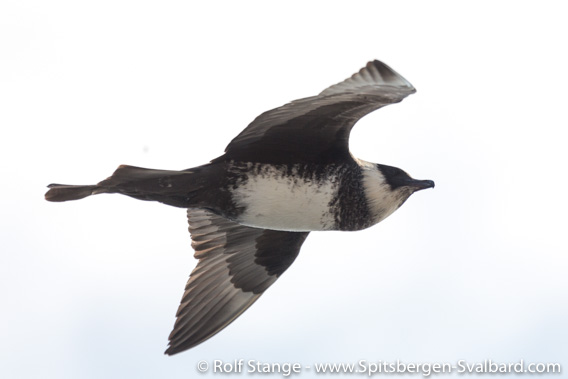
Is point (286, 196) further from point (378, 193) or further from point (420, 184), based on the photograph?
point (420, 184)

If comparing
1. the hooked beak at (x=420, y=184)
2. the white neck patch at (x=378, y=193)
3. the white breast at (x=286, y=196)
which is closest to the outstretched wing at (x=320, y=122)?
the white breast at (x=286, y=196)

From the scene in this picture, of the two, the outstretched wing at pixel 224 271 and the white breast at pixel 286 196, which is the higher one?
the white breast at pixel 286 196

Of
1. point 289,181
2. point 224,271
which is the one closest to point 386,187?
point 289,181

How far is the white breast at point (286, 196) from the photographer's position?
8219 mm

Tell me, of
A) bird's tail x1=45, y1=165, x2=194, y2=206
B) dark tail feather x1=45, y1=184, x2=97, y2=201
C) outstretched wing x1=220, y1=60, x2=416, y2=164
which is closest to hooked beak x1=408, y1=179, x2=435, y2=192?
outstretched wing x1=220, y1=60, x2=416, y2=164

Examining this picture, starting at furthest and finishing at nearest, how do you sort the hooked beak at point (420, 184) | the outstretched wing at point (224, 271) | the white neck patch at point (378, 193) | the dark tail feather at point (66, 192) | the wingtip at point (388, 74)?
1. the outstretched wing at point (224, 271)
2. the hooked beak at point (420, 184)
3. the white neck patch at point (378, 193)
4. the dark tail feather at point (66, 192)
5. the wingtip at point (388, 74)

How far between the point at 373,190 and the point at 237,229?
5.04ft

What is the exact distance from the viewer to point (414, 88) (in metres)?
7.35

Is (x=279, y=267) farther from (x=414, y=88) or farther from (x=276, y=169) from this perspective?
(x=414, y=88)

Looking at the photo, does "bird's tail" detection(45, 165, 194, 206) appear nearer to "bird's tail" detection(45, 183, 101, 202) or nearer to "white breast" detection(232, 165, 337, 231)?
"bird's tail" detection(45, 183, 101, 202)

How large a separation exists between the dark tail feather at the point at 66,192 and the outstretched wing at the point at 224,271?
1301mm

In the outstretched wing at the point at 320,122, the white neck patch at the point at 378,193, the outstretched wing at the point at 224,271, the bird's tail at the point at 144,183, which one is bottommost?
the outstretched wing at the point at 224,271

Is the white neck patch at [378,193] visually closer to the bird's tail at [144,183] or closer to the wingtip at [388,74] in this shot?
the wingtip at [388,74]

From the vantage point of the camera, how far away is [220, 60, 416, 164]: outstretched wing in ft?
24.2
